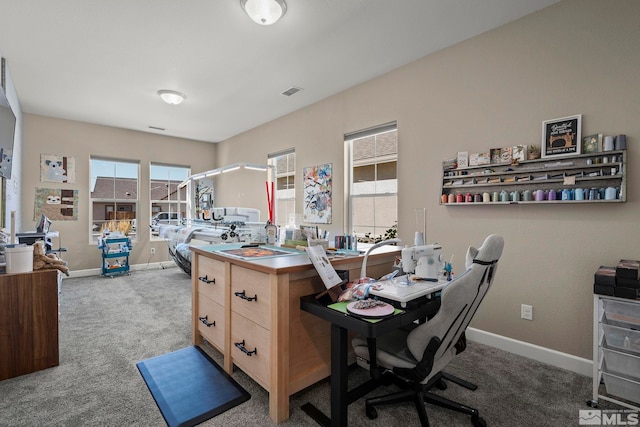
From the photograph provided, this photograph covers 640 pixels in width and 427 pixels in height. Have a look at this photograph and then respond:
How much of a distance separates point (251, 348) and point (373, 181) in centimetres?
264

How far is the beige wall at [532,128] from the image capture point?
2121mm

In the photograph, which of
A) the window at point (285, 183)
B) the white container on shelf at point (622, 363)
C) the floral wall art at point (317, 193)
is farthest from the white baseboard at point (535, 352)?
the window at point (285, 183)

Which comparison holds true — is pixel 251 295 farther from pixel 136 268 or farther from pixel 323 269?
pixel 136 268

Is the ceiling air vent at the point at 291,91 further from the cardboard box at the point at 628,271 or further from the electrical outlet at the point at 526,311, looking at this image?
the cardboard box at the point at 628,271

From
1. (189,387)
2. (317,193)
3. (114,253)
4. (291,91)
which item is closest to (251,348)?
(189,387)

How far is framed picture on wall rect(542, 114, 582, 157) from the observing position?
87.7 inches

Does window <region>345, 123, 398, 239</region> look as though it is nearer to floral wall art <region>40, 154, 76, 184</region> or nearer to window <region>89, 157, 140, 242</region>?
window <region>89, 157, 140, 242</region>

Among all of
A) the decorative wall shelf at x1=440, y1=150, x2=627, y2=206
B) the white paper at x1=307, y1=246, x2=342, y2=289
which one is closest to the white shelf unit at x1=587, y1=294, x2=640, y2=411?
the decorative wall shelf at x1=440, y1=150, x2=627, y2=206

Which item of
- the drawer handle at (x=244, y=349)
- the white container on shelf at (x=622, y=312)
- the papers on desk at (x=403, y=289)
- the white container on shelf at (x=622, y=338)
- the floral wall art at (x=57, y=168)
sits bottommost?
the drawer handle at (x=244, y=349)

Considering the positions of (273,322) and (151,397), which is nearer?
(273,322)

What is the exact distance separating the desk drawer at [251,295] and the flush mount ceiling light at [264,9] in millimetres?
1980

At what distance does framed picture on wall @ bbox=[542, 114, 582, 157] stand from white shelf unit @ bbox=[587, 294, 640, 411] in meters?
1.08

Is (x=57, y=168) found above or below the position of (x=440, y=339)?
above

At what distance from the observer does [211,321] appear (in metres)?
2.42
